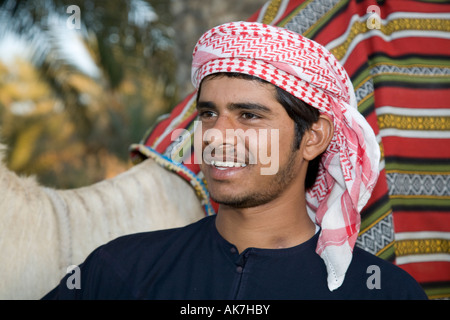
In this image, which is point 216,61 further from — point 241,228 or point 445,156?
point 445,156

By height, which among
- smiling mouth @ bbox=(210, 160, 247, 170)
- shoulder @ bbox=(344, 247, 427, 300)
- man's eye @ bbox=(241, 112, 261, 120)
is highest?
man's eye @ bbox=(241, 112, 261, 120)

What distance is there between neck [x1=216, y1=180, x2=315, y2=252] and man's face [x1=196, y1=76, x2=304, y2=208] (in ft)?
0.18

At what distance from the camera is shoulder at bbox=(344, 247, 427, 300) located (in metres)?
1.71

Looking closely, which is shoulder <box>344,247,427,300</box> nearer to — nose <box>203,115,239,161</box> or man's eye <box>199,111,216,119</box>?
nose <box>203,115,239,161</box>

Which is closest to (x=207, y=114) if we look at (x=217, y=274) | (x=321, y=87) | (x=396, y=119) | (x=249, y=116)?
(x=249, y=116)

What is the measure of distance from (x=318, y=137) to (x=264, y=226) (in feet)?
1.34

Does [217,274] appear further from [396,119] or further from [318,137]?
[396,119]

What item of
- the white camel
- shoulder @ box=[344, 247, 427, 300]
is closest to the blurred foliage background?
the white camel

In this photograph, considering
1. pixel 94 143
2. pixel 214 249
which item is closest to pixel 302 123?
pixel 214 249

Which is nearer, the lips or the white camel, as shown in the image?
the lips

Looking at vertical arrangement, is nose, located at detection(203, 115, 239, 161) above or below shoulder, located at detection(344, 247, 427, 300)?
above

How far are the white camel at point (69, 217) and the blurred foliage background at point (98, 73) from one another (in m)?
0.24

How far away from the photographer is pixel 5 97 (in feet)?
46.4

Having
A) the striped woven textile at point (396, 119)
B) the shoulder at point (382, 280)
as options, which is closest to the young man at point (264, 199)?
the shoulder at point (382, 280)
